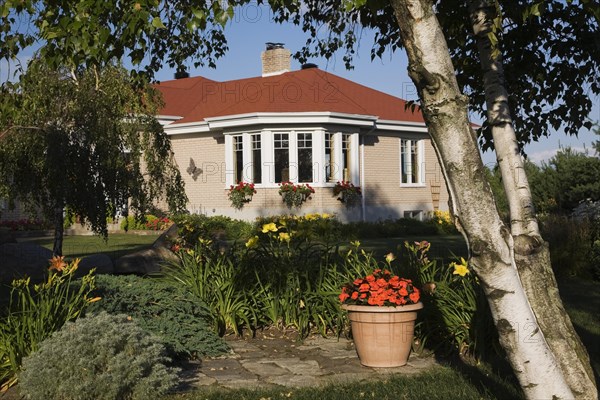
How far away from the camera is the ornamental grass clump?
80.3 feet

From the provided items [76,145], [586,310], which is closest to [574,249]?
[586,310]

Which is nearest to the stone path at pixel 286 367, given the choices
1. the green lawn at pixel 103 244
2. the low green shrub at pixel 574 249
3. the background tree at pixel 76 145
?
the background tree at pixel 76 145

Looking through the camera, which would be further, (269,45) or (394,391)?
(269,45)

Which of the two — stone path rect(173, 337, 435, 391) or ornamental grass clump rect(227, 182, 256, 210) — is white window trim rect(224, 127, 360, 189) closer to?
ornamental grass clump rect(227, 182, 256, 210)

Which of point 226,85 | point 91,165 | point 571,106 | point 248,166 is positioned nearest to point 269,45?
point 226,85

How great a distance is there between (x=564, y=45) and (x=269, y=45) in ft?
64.3

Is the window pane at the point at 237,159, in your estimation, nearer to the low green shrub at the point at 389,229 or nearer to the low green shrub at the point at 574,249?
the low green shrub at the point at 389,229

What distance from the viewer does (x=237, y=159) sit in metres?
25.7

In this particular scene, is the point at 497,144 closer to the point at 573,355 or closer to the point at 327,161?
the point at 573,355

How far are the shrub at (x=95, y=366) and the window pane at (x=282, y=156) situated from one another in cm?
1888

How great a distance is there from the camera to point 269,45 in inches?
1104

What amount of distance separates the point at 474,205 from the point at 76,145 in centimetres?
843

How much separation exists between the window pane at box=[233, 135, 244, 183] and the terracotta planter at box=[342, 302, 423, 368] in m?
18.5

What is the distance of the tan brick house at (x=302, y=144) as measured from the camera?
80.1 feet
